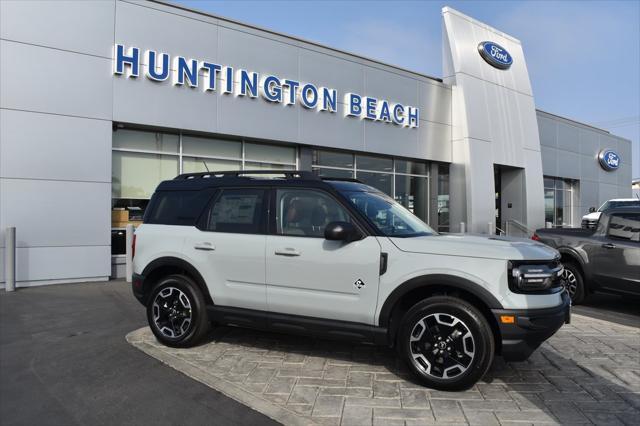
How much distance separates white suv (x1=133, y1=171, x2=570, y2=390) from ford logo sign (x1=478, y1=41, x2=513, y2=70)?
1478 centimetres

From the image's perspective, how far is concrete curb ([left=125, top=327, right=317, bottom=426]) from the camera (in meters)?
3.43

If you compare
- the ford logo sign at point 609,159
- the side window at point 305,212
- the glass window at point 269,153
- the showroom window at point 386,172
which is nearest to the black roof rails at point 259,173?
the side window at point 305,212

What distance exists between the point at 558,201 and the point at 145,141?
21.0 meters

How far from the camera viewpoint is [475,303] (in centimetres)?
393

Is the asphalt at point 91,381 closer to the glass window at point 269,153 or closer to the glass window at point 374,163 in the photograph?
the glass window at point 269,153

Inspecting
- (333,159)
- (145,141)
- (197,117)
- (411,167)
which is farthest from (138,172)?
(411,167)

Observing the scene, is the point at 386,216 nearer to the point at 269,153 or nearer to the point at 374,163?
the point at 269,153

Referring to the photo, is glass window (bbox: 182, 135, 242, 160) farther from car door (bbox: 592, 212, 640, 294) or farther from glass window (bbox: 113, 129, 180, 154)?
car door (bbox: 592, 212, 640, 294)

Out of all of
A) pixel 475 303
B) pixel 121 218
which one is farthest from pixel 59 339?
pixel 121 218

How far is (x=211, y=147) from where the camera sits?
1181 cm

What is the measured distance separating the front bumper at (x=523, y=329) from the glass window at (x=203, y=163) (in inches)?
355

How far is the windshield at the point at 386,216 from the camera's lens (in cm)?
439

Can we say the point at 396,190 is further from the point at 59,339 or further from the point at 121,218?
the point at 59,339

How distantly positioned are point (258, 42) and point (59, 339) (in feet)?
29.5
